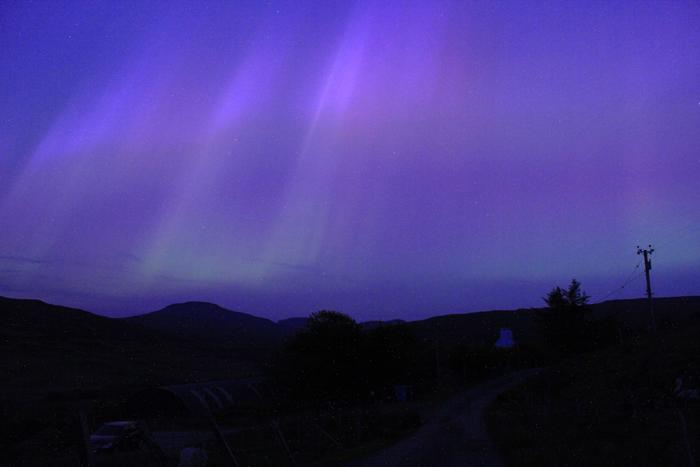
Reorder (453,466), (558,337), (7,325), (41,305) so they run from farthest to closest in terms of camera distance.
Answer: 1. (41,305)
2. (7,325)
3. (558,337)
4. (453,466)

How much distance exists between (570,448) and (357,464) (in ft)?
20.5

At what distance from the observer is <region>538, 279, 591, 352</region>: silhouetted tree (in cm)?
7494

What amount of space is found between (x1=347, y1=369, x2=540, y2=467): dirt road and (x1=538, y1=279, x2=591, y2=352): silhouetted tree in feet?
138

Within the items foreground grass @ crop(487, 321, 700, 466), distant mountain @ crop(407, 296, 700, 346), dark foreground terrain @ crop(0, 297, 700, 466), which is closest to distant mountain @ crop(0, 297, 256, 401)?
dark foreground terrain @ crop(0, 297, 700, 466)

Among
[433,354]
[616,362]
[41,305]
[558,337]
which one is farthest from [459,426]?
[41,305]

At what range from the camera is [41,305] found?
124000 millimetres

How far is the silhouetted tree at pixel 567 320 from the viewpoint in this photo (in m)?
74.9

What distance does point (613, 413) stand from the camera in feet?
80.8

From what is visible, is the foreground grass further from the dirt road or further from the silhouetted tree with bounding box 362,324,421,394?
the silhouetted tree with bounding box 362,324,421,394

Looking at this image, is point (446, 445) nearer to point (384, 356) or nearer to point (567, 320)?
point (384, 356)

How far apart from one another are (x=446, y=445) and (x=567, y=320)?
5935cm

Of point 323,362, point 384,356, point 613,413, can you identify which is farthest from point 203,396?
point 613,413

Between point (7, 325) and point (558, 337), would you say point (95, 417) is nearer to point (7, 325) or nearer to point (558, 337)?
point (558, 337)

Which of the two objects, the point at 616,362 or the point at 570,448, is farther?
the point at 616,362
